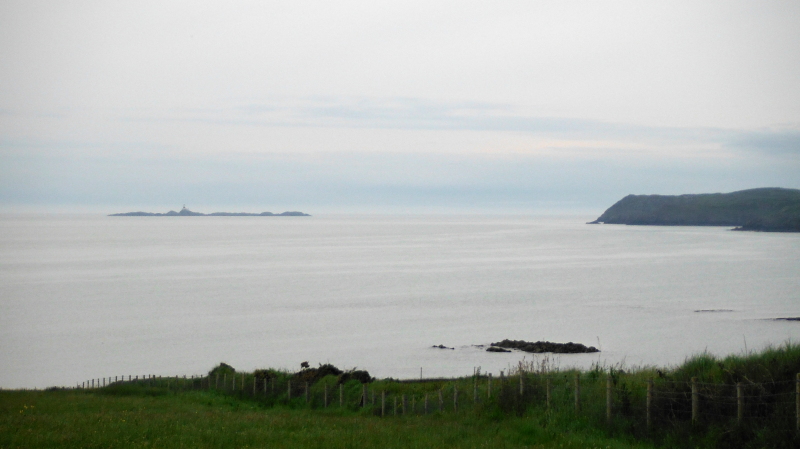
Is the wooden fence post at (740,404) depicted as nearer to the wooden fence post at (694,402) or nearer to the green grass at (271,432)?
the wooden fence post at (694,402)

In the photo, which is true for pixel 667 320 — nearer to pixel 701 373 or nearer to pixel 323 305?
pixel 323 305

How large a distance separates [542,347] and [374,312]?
2203 cm

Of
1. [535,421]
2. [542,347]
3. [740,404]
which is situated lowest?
[542,347]

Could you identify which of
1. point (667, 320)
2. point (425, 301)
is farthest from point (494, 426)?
point (425, 301)

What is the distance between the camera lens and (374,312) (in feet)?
219

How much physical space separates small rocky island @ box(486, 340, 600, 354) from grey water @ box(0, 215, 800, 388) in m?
1.32

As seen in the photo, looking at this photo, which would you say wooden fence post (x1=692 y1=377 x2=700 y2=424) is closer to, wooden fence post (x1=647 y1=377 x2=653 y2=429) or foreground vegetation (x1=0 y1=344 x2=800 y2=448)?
foreground vegetation (x1=0 y1=344 x2=800 y2=448)

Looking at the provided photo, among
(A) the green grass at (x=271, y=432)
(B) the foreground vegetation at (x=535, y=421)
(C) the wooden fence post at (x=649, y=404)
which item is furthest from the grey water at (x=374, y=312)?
(A) the green grass at (x=271, y=432)

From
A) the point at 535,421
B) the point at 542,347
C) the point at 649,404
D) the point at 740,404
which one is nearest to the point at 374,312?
the point at 542,347

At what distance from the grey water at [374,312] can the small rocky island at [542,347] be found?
1322 millimetres

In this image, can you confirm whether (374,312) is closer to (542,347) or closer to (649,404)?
(542,347)

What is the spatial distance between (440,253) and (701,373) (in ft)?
433

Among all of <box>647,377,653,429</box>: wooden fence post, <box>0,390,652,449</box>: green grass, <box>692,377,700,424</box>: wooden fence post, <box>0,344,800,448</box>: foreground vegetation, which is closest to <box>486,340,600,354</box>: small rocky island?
<box>0,344,800,448</box>: foreground vegetation

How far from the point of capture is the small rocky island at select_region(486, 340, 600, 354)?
48594 mm
